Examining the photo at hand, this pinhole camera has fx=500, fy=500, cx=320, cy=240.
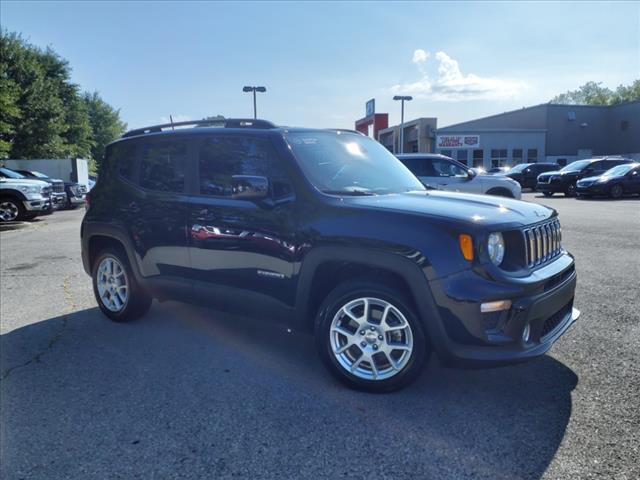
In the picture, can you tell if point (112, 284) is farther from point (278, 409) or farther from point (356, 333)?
point (356, 333)

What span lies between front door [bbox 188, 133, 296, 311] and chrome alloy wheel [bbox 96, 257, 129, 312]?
3.96 ft

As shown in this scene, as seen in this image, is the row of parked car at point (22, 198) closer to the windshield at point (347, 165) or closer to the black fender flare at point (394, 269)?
the windshield at point (347, 165)

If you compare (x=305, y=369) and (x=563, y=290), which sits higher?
(x=563, y=290)

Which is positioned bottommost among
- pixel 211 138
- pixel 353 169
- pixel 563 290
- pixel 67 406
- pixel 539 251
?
pixel 67 406

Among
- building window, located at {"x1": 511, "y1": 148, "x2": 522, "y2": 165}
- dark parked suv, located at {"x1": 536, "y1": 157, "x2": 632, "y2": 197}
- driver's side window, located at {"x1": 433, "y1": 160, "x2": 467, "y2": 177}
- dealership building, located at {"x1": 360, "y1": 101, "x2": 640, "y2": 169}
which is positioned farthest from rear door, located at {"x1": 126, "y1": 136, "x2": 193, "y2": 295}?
building window, located at {"x1": 511, "y1": 148, "x2": 522, "y2": 165}

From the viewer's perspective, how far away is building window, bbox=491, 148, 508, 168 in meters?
47.1

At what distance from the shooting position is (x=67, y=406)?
3.38 m

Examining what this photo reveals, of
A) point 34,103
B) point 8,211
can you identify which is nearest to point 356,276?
point 8,211

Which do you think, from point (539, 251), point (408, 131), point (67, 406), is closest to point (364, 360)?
point (539, 251)

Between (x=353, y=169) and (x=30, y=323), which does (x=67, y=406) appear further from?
(x=353, y=169)

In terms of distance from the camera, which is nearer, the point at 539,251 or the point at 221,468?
the point at 221,468

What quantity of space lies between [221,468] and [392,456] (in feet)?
3.02

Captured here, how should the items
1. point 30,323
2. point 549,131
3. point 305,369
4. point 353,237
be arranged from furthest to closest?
point 549,131
point 30,323
point 305,369
point 353,237

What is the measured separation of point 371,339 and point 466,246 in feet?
2.99
